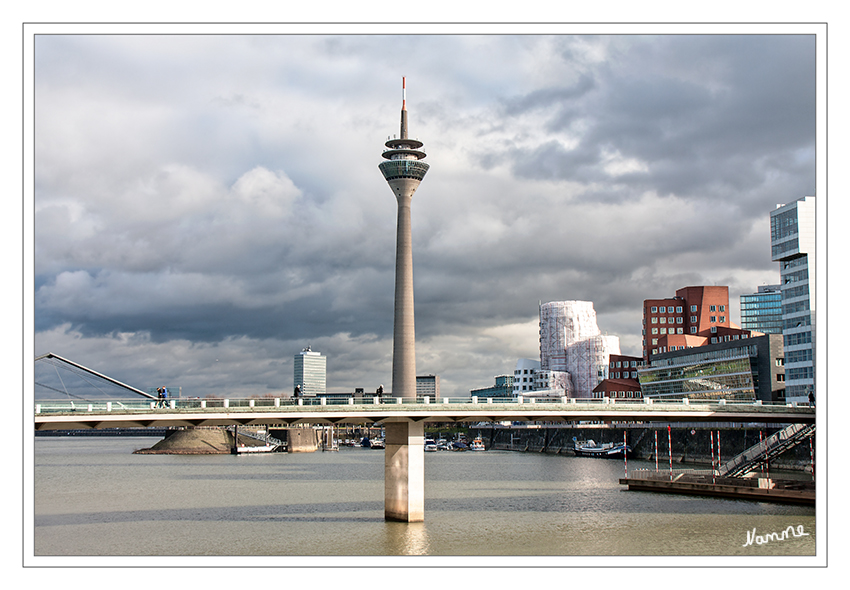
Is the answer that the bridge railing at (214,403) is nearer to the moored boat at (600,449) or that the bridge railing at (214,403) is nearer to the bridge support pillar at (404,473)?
the bridge support pillar at (404,473)

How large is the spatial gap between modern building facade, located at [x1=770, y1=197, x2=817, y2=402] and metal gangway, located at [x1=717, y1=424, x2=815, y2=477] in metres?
33.9

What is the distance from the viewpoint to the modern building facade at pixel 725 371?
437 ft

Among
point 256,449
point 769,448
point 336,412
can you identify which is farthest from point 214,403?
point 256,449

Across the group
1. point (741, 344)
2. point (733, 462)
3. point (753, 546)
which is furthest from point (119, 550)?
point (741, 344)

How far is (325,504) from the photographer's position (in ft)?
231

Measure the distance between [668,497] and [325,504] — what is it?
3009cm

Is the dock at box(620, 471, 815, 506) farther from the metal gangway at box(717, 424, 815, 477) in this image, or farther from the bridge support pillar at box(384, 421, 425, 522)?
the bridge support pillar at box(384, 421, 425, 522)

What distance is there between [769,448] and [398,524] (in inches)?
1538

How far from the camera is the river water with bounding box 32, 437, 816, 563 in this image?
154ft

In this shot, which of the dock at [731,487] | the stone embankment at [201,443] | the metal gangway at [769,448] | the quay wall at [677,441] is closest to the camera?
the dock at [731,487]

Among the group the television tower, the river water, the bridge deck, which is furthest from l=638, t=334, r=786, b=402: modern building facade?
the bridge deck

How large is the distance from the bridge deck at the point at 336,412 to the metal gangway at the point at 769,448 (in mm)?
10552

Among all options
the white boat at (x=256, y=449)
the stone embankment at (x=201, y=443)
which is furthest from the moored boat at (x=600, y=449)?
the white boat at (x=256, y=449)
